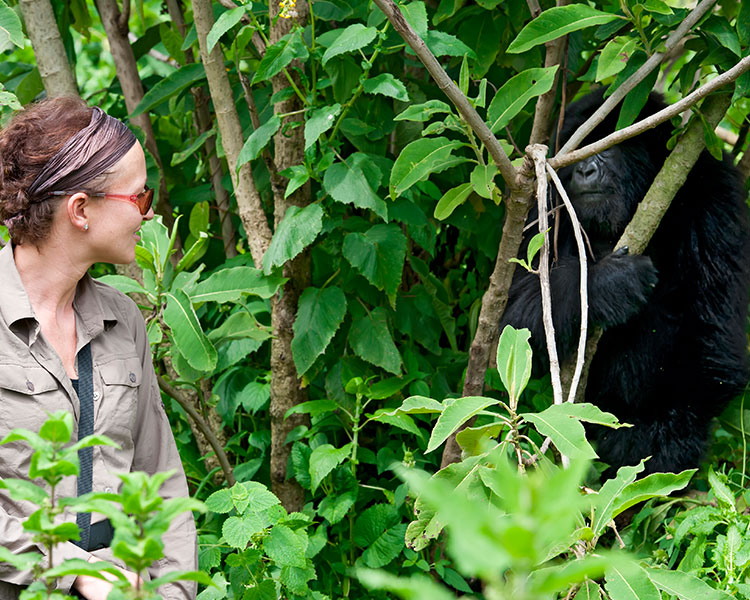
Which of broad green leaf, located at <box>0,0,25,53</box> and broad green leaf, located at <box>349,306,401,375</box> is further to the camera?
broad green leaf, located at <box>349,306,401,375</box>

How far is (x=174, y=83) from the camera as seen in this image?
307 cm

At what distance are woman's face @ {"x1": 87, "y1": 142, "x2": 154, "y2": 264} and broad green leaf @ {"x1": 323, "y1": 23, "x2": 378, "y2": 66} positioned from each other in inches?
24.6

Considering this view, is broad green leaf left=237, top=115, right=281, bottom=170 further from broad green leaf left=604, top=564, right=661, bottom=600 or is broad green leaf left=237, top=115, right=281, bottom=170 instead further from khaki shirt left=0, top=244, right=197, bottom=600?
broad green leaf left=604, top=564, right=661, bottom=600

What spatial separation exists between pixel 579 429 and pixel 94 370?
1.07m

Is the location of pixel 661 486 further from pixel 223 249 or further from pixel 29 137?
pixel 223 249

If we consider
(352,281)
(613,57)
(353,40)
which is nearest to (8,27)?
(353,40)

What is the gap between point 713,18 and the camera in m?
2.43

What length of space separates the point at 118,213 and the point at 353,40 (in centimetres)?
82

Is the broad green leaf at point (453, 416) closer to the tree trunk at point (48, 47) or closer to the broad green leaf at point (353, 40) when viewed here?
the broad green leaf at point (353, 40)

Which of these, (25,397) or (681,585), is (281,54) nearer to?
(25,397)

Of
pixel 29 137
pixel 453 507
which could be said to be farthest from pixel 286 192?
pixel 453 507

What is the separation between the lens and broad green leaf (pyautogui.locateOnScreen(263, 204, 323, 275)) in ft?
8.50

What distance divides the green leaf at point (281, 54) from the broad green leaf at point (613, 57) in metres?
0.83

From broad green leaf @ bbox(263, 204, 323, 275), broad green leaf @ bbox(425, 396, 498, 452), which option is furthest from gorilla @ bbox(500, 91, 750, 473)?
broad green leaf @ bbox(425, 396, 498, 452)
